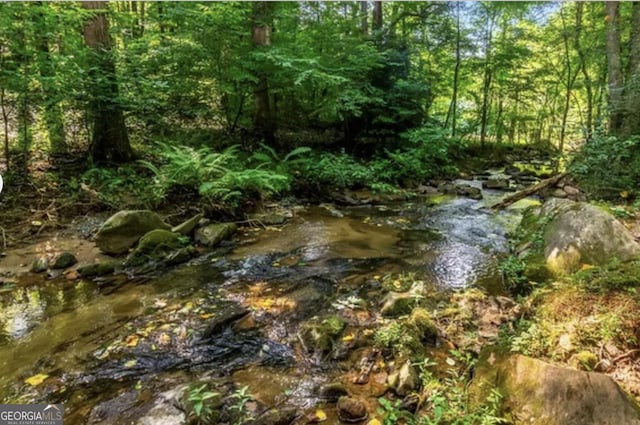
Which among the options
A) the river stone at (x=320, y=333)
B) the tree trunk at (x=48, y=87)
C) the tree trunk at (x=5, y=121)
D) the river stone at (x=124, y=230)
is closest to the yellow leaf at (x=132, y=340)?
the river stone at (x=320, y=333)

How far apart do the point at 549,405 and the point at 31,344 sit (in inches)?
145

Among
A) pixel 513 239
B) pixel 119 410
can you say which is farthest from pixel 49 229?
pixel 513 239

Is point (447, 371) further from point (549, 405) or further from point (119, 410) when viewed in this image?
point (119, 410)

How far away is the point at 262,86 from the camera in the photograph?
9211 mm

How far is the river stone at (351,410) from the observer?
7.11ft

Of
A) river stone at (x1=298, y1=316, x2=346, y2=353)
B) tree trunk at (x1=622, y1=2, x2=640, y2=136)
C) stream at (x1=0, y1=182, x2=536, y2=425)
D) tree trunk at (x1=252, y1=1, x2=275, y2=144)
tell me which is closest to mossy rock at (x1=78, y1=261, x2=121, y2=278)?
stream at (x1=0, y1=182, x2=536, y2=425)

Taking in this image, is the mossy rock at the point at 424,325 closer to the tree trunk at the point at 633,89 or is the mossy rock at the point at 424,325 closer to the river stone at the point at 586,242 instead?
the river stone at the point at 586,242

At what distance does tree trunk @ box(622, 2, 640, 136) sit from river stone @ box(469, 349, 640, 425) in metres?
6.20

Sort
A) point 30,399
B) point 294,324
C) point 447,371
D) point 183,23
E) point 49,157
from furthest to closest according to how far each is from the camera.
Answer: point 183,23
point 49,157
point 294,324
point 447,371
point 30,399

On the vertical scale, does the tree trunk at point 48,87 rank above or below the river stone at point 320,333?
above

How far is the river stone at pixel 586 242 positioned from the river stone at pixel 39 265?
564 cm

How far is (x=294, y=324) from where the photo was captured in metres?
3.28

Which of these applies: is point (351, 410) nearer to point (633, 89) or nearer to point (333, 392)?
point (333, 392)

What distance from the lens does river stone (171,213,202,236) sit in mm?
5414
